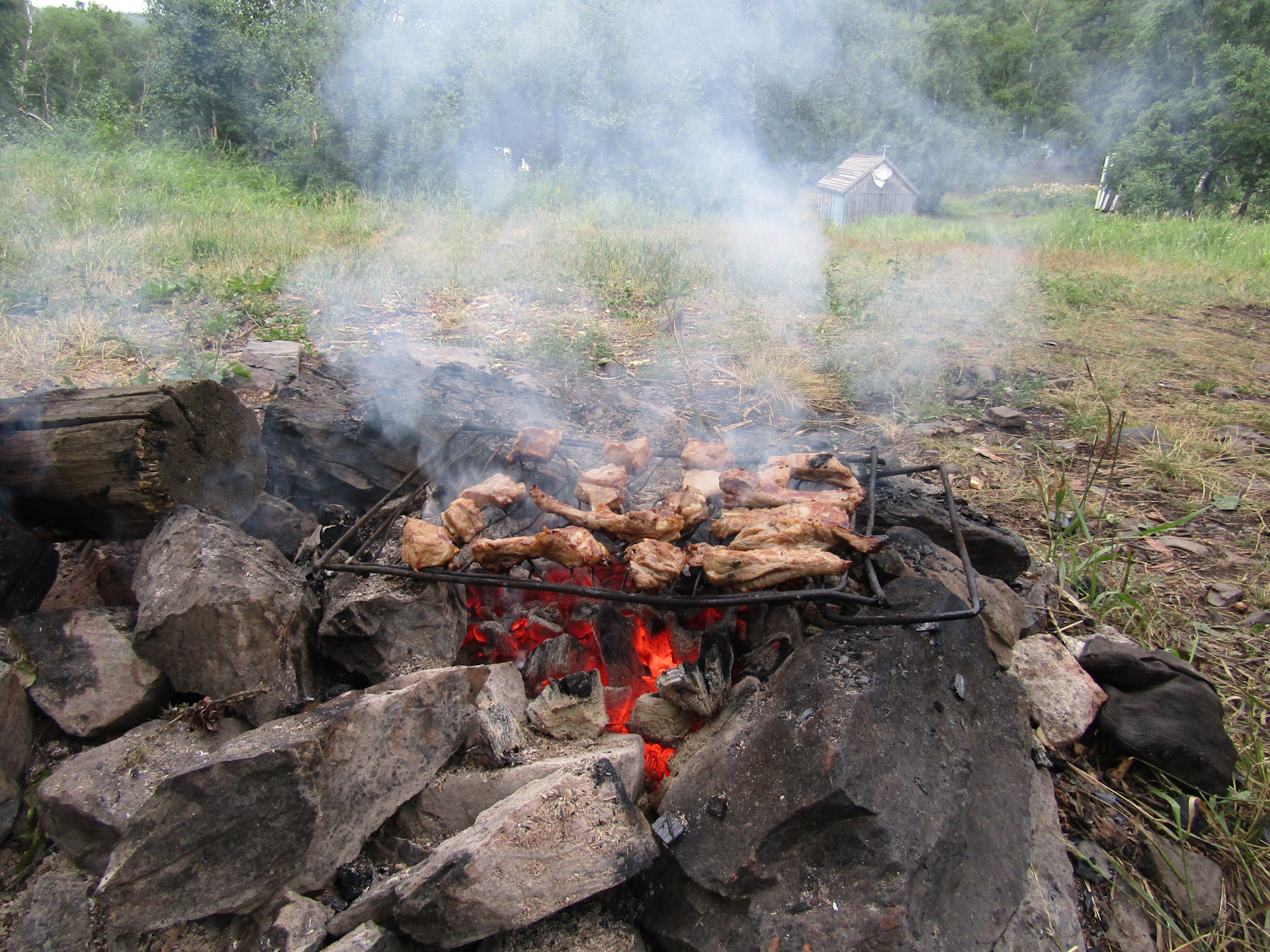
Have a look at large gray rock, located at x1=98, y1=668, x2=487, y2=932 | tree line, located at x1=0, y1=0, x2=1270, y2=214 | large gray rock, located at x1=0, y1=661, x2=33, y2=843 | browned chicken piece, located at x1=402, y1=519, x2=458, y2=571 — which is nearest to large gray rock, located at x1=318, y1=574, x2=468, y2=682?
browned chicken piece, located at x1=402, y1=519, x2=458, y2=571

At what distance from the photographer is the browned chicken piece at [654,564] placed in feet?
6.70

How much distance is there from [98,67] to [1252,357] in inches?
1490

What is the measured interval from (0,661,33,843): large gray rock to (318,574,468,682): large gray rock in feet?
2.57

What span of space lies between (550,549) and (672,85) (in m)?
7.80

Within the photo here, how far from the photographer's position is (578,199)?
32.2ft

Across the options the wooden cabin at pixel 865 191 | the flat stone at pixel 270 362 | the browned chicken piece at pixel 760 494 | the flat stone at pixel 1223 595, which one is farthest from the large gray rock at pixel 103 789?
the wooden cabin at pixel 865 191

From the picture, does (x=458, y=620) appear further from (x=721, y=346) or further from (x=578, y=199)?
(x=578, y=199)

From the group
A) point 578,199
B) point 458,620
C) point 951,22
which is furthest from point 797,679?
point 951,22

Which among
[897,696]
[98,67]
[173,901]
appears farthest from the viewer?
[98,67]

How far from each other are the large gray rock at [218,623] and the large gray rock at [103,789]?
0.60ft

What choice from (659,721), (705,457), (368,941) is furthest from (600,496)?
(368,941)

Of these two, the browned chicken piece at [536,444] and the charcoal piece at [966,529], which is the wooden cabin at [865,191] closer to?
the charcoal piece at [966,529]

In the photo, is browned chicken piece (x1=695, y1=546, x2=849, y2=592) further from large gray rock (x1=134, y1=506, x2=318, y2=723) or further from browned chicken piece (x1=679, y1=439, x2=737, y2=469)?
large gray rock (x1=134, y1=506, x2=318, y2=723)

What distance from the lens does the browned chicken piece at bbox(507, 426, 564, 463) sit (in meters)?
2.82
